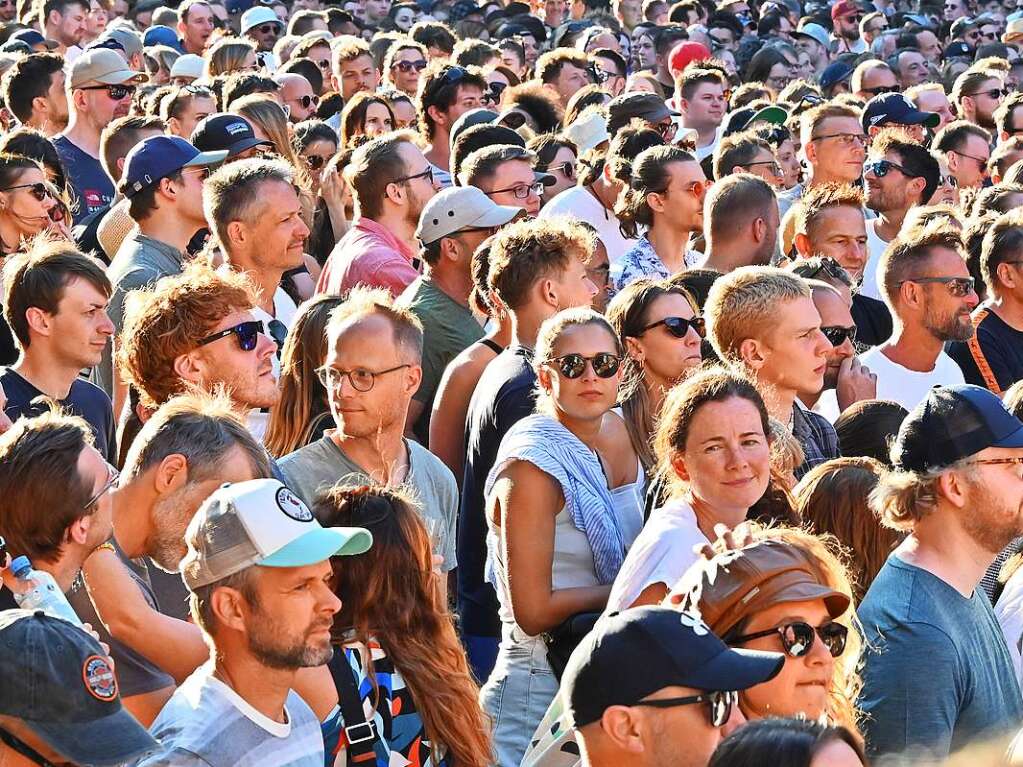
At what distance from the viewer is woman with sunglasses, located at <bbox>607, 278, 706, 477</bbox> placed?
5.68 m

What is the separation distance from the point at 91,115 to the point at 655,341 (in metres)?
4.89

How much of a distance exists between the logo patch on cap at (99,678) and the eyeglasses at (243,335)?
2.33 meters

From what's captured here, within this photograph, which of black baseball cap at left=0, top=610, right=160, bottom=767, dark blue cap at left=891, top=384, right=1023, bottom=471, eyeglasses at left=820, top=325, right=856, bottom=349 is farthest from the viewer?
eyeglasses at left=820, top=325, right=856, bottom=349

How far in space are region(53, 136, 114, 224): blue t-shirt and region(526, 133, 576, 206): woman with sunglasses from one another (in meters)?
2.40

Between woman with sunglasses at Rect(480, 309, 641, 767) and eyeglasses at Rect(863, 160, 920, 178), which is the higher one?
eyeglasses at Rect(863, 160, 920, 178)

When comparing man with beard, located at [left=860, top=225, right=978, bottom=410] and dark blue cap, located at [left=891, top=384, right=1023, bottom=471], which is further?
man with beard, located at [left=860, top=225, right=978, bottom=410]

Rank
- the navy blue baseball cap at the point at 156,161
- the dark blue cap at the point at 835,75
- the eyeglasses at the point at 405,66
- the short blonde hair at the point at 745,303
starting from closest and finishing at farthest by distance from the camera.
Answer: the short blonde hair at the point at 745,303 < the navy blue baseball cap at the point at 156,161 < the eyeglasses at the point at 405,66 < the dark blue cap at the point at 835,75

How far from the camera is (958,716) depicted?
392 centimetres

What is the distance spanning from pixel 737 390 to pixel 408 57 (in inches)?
323

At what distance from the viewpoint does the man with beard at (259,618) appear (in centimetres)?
351

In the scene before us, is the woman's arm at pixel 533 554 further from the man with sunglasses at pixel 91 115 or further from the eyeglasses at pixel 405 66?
the eyeglasses at pixel 405 66

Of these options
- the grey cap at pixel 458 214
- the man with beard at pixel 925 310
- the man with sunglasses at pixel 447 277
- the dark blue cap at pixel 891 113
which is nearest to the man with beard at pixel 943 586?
the man with sunglasses at pixel 447 277

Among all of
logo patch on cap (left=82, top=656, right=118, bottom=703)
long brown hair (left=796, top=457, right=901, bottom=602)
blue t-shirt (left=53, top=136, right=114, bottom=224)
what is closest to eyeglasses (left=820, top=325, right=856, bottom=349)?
long brown hair (left=796, top=457, right=901, bottom=602)

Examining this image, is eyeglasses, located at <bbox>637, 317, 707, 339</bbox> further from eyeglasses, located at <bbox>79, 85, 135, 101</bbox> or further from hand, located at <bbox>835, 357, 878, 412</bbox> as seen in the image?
eyeglasses, located at <bbox>79, 85, 135, 101</bbox>
